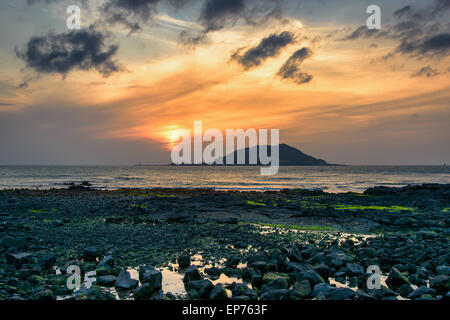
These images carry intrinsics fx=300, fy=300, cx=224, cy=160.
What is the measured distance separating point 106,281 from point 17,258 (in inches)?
138

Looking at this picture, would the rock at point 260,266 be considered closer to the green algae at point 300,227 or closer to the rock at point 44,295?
the rock at point 44,295

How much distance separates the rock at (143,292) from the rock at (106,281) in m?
1.13

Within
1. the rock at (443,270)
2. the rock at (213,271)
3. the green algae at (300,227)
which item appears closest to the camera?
the rock at (443,270)

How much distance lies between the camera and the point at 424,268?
8.70 metres

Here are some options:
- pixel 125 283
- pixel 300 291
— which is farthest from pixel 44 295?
pixel 300 291

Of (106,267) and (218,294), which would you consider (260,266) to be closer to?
(218,294)

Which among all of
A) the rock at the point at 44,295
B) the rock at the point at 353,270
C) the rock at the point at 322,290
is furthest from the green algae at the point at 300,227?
the rock at the point at 44,295

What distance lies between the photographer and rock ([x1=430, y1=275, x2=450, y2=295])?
727 centimetres

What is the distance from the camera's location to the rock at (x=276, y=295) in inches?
267

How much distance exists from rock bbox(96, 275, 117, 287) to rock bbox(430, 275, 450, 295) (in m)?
8.12

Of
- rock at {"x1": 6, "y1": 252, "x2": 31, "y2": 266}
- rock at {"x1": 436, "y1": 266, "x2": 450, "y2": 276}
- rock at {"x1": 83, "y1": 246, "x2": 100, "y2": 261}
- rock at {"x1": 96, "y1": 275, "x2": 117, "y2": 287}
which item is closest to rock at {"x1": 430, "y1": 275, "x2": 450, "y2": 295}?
rock at {"x1": 436, "y1": 266, "x2": 450, "y2": 276}

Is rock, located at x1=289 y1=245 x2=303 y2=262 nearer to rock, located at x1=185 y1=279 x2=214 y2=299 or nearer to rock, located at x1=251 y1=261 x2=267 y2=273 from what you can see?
rock, located at x1=251 y1=261 x2=267 y2=273

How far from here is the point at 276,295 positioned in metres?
6.83
